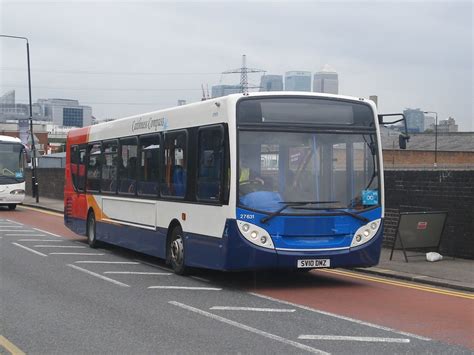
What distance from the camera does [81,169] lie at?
17484 mm

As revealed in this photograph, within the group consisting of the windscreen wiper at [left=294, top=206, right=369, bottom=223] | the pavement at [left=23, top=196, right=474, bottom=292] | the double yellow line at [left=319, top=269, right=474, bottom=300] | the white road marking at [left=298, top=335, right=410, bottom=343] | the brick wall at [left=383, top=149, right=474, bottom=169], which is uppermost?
Answer: the brick wall at [left=383, top=149, right=474, bottom=169]

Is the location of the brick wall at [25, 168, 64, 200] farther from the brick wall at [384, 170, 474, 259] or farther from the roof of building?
the roof of building

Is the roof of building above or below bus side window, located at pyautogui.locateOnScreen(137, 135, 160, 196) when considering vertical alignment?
above

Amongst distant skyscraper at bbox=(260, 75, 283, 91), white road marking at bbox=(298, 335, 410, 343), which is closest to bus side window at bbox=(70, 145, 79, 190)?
distant skyscraper at bbox=(260, 75, 283, 91)

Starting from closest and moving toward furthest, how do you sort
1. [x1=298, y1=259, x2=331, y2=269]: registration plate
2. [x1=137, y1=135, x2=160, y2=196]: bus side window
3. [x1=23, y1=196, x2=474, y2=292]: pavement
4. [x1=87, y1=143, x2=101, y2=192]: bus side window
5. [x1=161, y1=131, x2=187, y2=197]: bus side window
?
[x1=298, y1=259, x2=331, y2=269]: registration plate, [x1=23, y1=196, x2=474, y2=292]: pavement, [x1=161, y1=131, x2=187, y2=197]: bus side window, [x1=137, y1=135, x2=160, y2=196]: bus side window, [x1=87, y1=143, x2=101, y2=192]: bus side window

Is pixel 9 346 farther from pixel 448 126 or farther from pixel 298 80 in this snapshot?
pixel 448 126

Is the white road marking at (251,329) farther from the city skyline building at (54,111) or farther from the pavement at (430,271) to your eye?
the city skyline building at (54,111)

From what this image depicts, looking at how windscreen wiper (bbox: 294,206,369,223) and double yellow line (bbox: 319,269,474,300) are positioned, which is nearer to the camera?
windscreen wiper (bbox: 294,206,369,223)

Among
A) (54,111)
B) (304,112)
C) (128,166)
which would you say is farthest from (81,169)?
(54,111)

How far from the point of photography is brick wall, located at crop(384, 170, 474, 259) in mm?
13883

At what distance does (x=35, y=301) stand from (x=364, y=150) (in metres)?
5.48

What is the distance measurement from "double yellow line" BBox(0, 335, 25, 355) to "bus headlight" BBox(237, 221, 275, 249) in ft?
12.7

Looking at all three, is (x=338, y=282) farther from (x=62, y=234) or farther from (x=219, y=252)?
(x=62, y=234)

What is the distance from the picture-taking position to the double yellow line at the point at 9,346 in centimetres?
654
